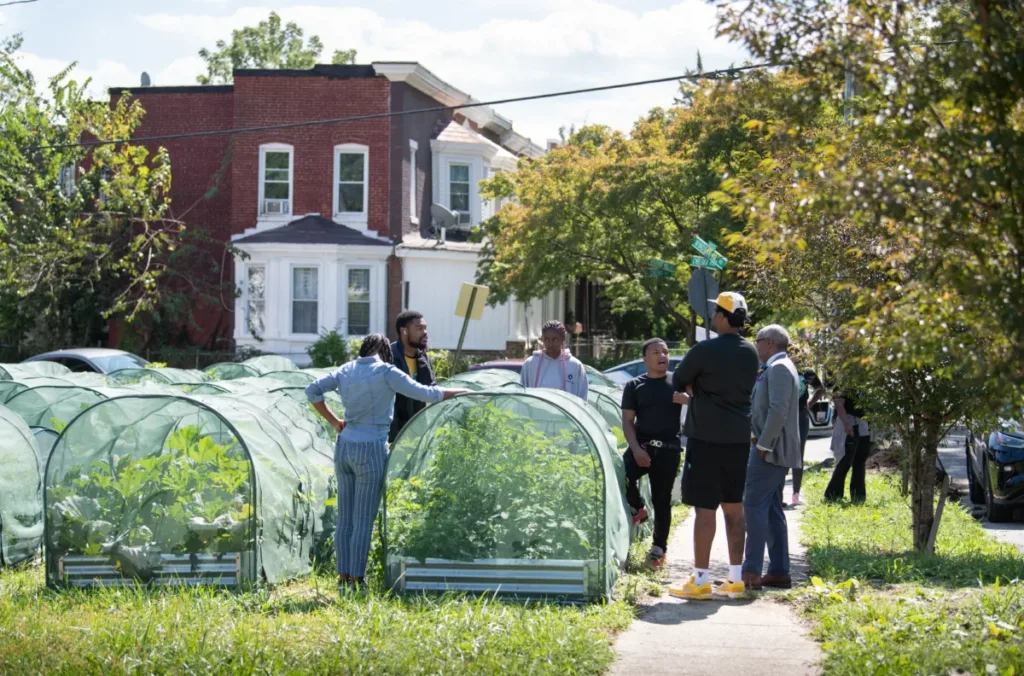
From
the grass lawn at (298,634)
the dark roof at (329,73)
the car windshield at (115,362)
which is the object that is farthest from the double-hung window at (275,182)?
the grass lawn at (298,634)

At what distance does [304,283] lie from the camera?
32188mm

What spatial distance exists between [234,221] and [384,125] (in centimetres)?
479

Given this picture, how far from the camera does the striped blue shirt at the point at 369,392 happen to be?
845 centimetres

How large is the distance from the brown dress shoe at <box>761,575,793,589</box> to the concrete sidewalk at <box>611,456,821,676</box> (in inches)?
14.2

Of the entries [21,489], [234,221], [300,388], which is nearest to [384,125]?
[234,221]

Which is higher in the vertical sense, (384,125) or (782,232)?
(384,125)

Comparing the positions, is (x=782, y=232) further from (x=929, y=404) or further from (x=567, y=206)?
(x=567, y=206)

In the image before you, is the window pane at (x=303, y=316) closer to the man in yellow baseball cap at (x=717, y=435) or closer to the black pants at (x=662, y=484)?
the black pants at (x=662, y=484)

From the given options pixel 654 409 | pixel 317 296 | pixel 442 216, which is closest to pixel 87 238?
pixel 317 296

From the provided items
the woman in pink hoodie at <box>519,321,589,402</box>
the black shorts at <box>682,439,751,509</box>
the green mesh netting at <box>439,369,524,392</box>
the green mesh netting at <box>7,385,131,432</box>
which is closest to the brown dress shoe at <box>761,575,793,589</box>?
the black shorts at <box>682,439,751,509</box>

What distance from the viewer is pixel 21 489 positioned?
407 inches

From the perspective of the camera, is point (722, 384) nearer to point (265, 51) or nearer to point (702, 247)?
point (702, 247)

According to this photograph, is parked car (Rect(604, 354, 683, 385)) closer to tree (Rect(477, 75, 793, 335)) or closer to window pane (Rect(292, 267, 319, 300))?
tree (Rect(477, 75, 793, 335))

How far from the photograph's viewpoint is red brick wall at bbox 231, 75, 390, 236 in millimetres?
32062
